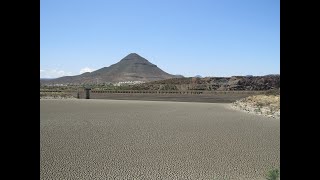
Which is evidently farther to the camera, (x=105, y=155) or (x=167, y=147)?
(x=167, y=147)

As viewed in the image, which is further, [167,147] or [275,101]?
[275,101]

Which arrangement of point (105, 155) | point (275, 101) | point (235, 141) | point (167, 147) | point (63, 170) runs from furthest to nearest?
point (275, 101), point (235, 141), point (167, 147), point (105, 155), point (63, 170)

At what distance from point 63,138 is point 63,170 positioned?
4.70m

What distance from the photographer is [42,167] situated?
8.17m
